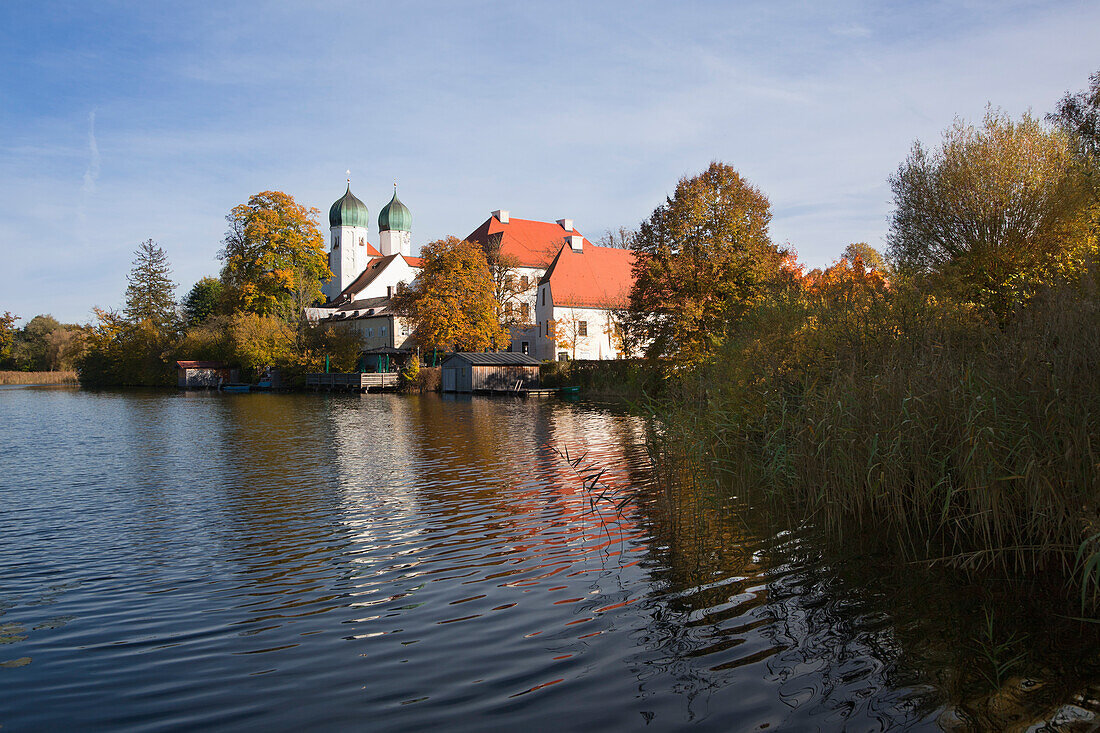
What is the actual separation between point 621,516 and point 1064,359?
17.5 ft

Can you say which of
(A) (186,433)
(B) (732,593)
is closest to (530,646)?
(B) (732,593)

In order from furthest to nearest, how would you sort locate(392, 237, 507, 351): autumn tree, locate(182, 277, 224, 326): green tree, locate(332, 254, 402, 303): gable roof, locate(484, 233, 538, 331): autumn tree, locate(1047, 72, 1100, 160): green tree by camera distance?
locate(182, 277, 224, 326): green tree → locate(332, 254, 402, 303): gable roof → locate(484, 233, 538, 331): autumn tree → locate(392, 237, 507, 351): autumn tree → locate(1047, 72, 1100, 160): green tree

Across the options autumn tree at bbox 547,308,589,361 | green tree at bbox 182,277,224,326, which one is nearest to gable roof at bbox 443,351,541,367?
autumn tree at bbox 547,308,589,361

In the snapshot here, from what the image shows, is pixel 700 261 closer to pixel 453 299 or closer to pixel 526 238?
pixel 453 299

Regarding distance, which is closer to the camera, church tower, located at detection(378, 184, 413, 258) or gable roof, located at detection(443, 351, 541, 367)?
gable roof, located at detection(443, 351, 541, 367)

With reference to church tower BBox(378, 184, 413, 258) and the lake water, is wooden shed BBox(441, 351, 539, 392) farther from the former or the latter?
church tower BBox(378, 184, 413, 258)

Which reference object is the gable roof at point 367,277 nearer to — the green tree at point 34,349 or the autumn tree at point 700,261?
the green tree at point 34,349

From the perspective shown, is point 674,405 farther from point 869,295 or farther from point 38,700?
point 38,700

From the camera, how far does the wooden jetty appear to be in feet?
180

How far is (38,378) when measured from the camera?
8425cm

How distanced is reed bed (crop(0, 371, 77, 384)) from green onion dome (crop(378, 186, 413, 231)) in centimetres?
3828

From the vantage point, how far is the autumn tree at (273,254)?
58000 mm

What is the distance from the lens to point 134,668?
17.4ft

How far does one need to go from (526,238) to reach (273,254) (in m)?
25.5
